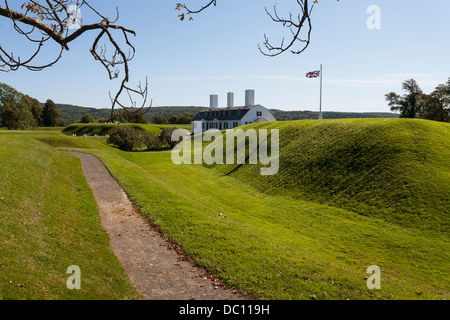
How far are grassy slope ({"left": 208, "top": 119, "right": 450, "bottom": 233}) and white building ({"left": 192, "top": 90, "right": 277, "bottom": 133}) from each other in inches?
1622

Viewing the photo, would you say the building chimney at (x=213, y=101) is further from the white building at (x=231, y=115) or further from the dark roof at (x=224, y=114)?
the dark roof at (x=224, y=114)

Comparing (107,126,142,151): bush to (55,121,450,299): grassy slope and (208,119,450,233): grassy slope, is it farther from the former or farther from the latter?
(55,121,450,299): grassy slope

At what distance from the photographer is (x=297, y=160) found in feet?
112

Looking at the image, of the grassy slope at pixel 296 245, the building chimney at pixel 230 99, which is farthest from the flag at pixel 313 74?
the building chimney at pixel 230 99

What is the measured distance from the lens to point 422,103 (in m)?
81.2

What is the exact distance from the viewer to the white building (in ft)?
262

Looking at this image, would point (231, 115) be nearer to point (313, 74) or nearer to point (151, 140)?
point (151, 140)

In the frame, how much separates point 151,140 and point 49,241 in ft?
190

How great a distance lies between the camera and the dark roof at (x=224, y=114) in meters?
80.9

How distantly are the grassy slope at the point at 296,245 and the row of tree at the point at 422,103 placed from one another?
6829cm

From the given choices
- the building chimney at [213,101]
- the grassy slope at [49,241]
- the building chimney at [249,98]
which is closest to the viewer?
the grassy slope at [49,241]

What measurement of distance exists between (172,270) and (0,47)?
835 centimetres

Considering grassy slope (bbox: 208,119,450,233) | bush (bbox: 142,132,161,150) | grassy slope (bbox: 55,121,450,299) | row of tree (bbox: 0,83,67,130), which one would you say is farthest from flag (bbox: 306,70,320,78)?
row of tree (bbox: 0,83,67,130)
